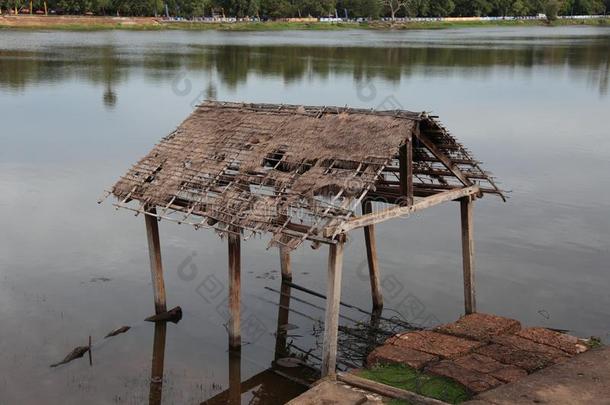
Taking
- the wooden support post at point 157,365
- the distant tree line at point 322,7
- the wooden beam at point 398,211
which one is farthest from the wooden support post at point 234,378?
the distant tree line at point 322,7

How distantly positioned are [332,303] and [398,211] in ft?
5.63

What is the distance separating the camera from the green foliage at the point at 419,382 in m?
8.79

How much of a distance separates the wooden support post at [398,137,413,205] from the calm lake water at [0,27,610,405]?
10.1ft

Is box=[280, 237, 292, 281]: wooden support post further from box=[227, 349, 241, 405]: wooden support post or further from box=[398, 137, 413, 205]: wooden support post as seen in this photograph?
box=[398, 137, 413, 205]: wooden support post

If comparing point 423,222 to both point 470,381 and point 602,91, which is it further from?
point 602,91

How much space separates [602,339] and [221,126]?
7303 millimetres

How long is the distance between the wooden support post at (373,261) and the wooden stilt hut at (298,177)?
20 mm

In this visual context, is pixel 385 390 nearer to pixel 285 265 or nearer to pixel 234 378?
pixel 234 378

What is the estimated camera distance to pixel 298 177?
10.6 meters

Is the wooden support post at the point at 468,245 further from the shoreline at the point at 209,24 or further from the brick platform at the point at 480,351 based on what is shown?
the shoreline at the point at 209,24

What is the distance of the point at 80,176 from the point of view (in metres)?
21.6

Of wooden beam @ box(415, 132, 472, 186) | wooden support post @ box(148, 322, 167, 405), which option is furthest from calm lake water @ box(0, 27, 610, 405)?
wooden beam @ box(415, 132, 472, 186)

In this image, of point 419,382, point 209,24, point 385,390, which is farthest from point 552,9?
point 385,390

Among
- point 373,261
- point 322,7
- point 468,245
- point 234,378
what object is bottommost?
point 234,378
